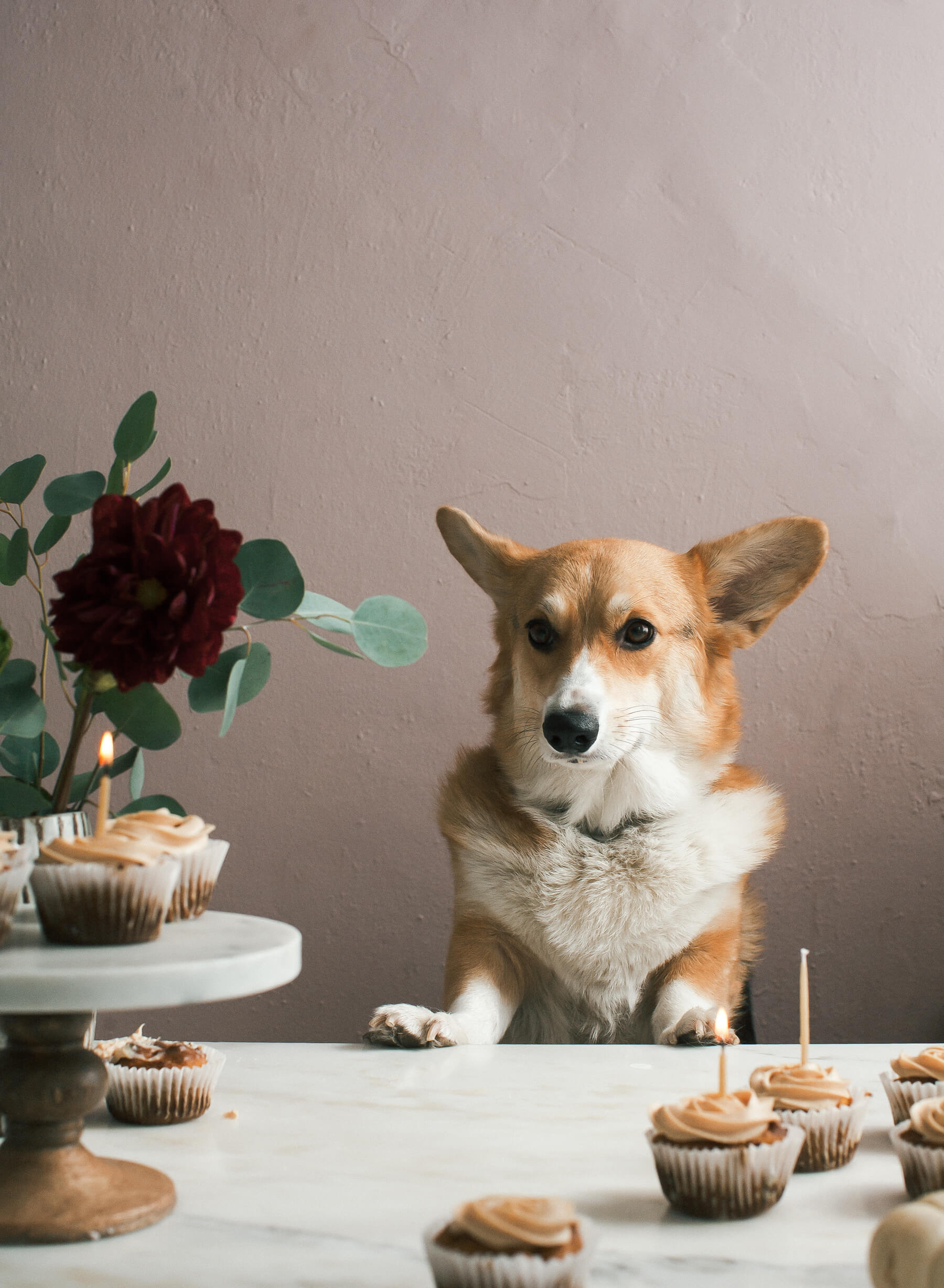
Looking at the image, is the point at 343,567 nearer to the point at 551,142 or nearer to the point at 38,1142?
the point at 551,142

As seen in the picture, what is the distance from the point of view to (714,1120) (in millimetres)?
713

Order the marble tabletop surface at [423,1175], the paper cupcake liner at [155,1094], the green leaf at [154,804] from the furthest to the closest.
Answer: the green leaf at [154,804] → the paper cupcake liner at [155,1094] → the marble tabletop surface at [423,1175]

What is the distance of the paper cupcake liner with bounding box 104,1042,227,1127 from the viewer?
908 millimetres

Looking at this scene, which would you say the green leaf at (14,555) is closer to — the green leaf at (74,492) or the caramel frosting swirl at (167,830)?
the green leaf at (74,492)

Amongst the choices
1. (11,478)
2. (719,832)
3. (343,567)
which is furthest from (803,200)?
(11,478)

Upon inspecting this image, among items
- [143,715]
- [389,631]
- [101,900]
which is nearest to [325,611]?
[389,631]

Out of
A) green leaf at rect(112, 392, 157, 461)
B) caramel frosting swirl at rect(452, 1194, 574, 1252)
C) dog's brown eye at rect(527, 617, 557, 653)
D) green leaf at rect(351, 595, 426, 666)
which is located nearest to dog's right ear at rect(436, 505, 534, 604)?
dog's brown eye at rect(527, 617, 557, 653)

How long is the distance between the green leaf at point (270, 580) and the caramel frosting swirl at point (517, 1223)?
1.81 ft

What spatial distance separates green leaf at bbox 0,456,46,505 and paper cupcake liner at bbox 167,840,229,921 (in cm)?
53

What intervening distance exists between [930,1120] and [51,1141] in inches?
24.1

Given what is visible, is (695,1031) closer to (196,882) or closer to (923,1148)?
(923,1148)

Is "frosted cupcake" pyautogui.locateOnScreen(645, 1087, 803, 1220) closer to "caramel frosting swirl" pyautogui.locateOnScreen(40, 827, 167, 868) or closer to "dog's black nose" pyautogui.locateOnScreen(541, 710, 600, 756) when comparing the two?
"caramel frosting swirl" pyautogui.locateOnScreen(40, 827, 167, 868)

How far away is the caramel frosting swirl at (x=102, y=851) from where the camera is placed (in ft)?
2.16

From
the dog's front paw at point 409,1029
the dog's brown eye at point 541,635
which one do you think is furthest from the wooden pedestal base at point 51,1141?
the dog's brown eye at point 541,635
